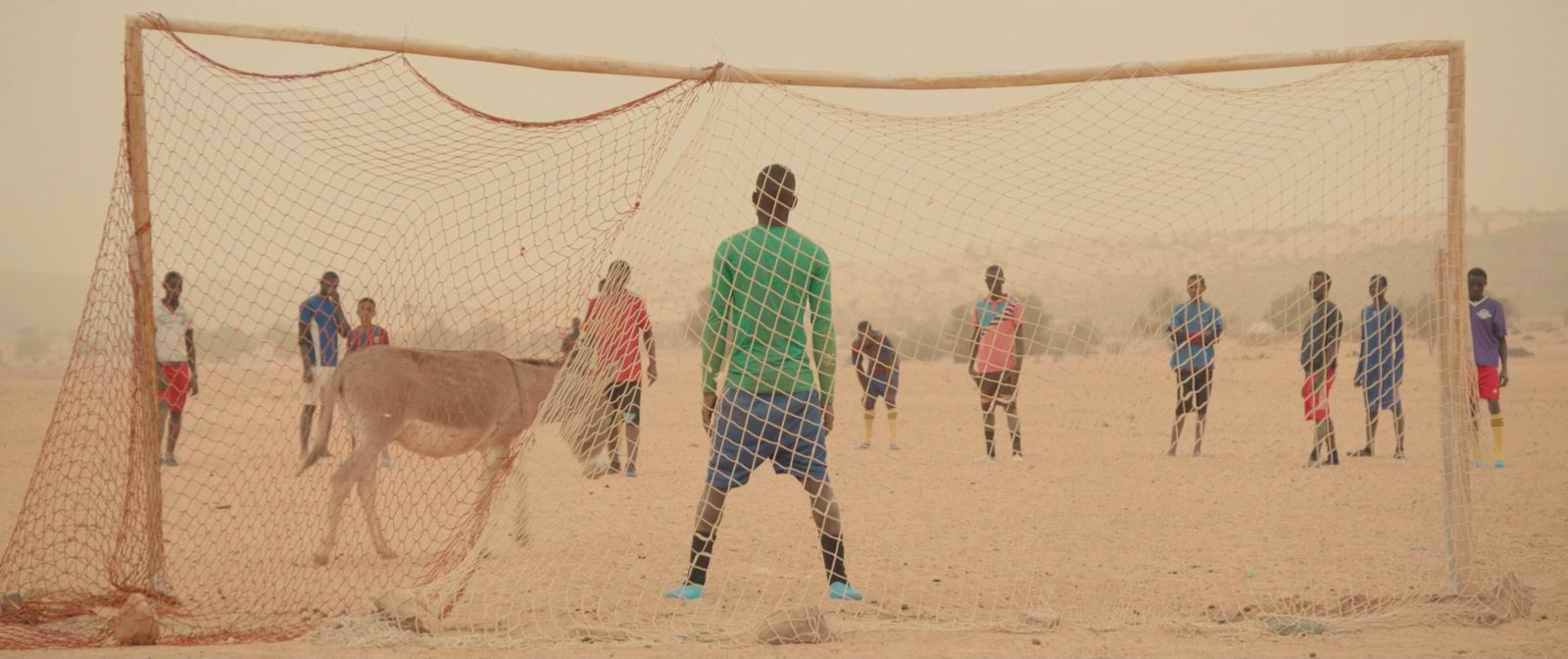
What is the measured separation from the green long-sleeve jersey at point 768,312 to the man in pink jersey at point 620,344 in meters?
0.90

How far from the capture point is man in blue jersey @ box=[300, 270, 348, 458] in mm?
9703

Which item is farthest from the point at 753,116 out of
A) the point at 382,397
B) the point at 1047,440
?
the point at 1047,440

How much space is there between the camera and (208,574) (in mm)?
7016

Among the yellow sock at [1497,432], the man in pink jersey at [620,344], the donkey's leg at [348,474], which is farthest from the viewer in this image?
the yellow sock at [1497,432]

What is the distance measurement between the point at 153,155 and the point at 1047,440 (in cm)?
1064

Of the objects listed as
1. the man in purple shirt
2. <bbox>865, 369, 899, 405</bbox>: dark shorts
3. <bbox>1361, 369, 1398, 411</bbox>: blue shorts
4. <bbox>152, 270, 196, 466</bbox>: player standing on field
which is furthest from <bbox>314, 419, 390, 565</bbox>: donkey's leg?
the man in purple shirt

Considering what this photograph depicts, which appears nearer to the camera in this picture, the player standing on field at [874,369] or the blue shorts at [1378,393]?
the blue shorts at [1378,393]

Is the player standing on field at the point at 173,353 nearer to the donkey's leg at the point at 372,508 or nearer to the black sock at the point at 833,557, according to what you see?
the donkey's leg at the point at 372,508

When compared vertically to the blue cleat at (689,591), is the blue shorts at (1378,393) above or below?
above

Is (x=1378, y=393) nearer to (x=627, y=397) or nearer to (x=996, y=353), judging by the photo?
(x=996, y=353)

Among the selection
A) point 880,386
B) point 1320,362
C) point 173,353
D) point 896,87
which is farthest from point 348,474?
point 1320,362

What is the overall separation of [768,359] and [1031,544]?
2.81 meters

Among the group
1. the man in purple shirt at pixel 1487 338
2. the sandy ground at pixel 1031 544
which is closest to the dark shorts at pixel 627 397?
the sandy ground at pixel 1031 544

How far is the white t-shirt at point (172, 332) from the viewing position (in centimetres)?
1109
